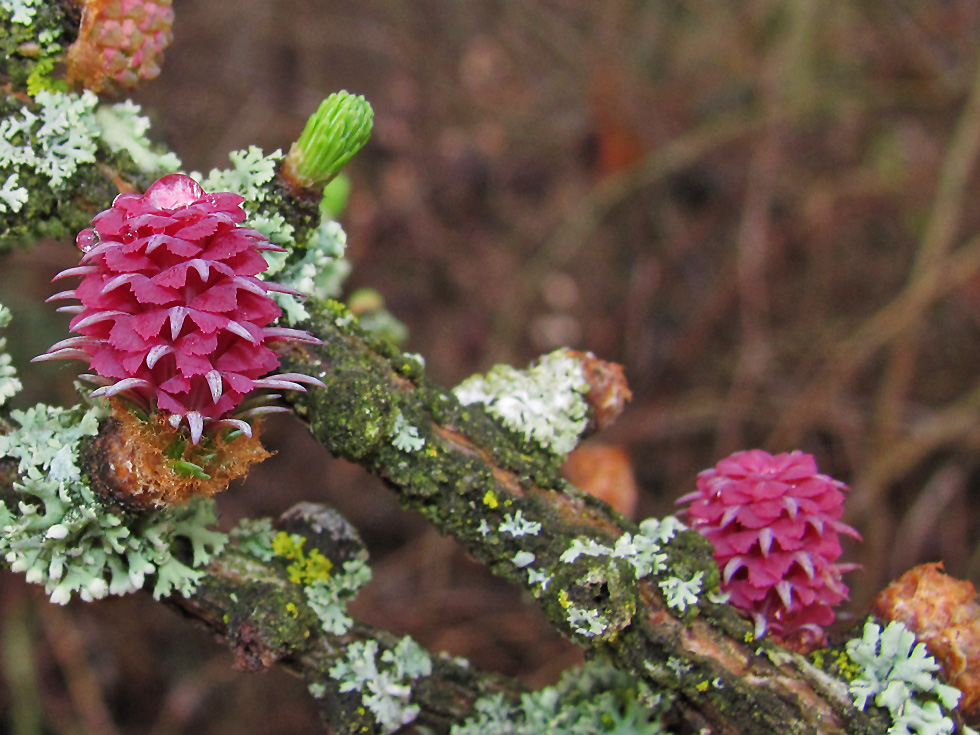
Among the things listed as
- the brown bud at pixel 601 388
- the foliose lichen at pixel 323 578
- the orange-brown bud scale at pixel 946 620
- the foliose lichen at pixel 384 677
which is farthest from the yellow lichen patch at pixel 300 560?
the orange-brown bud scale at pixel 946 620

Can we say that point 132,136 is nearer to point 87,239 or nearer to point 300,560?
point 87,239

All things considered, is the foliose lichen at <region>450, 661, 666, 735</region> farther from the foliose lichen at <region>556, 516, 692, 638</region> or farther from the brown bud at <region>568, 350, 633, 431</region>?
the brown bud at <region>568, 350, 633, 431</region>

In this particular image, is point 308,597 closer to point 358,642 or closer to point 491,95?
point 358,642

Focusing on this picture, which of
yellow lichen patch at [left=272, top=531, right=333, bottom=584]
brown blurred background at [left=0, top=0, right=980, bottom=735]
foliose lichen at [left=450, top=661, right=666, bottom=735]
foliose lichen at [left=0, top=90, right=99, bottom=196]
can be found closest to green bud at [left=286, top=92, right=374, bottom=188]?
foliose lichen at [left=0, top=90, right=99, bottom=196]

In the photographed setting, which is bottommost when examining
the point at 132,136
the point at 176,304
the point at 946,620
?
the point at 946,620

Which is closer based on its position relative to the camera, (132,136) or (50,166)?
(50,166)

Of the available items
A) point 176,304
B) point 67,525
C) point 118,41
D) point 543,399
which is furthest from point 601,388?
point 118,41
